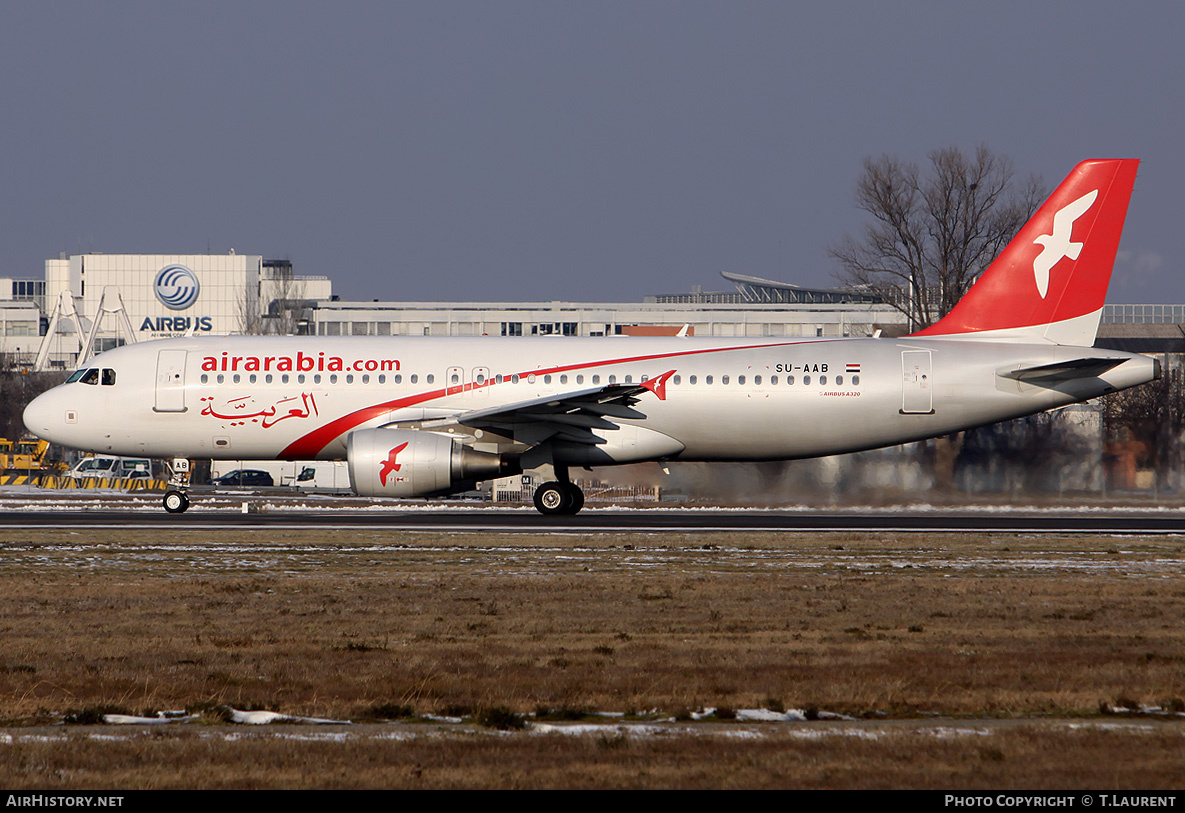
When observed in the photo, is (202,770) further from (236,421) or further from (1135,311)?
(1135,311)

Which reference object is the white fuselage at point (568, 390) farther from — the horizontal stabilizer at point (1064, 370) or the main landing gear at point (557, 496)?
the main landing gear at point (557, 496)

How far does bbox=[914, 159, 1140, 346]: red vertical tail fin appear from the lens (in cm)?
2750

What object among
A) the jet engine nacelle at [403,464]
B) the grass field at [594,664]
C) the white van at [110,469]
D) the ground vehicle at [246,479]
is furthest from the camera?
the ground vehicle at [246,479]

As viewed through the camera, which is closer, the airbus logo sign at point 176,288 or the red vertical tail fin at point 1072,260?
the red vertical tail fin at point 1072,260

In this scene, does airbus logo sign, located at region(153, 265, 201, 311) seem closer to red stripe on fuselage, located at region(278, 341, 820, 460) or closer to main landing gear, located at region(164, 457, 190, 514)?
main landing gear, located at region(164, 457, 190, 514)

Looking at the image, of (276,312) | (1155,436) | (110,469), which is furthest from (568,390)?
(276,312)

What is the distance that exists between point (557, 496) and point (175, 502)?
8.45 meters

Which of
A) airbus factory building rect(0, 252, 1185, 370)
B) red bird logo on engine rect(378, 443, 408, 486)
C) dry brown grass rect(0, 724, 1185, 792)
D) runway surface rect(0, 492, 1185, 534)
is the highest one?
airbus factory building rect(0, 252, 1185, 370)

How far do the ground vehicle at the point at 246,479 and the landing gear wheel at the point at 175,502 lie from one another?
30.9m

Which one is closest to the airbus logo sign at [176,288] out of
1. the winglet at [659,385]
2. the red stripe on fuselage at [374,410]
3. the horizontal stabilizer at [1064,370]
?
the red stripe on fuselage at [374,410]

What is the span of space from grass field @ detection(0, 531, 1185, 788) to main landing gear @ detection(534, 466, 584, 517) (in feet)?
27.9

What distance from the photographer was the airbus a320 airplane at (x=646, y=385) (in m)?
26.6

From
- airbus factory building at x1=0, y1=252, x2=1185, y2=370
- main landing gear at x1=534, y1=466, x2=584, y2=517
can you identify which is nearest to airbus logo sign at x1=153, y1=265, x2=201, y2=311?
airbus factory building at x1=0, y1=252, x2=1185, y2=370

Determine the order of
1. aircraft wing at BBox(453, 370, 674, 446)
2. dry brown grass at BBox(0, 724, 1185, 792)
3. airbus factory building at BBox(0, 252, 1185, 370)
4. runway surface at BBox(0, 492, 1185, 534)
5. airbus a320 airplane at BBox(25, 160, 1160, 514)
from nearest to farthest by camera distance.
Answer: dry brown grass at BBox(0, 724, 1185, 792) → runway surface at BBox(0, 492, 1185, 534) → aircraft wing at BBox(453, 370, 674, 446) → airbus a320 airplane at BBox(25, 160, 1160, 514) → airbus factory building at BBox(0, 252, 1185, 370)
